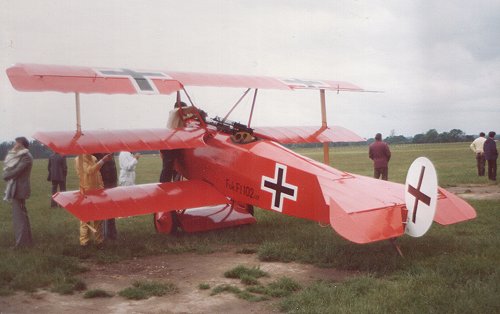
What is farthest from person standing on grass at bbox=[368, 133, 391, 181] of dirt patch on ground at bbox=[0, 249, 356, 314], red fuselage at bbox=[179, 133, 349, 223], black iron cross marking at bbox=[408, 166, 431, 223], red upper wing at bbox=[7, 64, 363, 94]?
black iron cross marking at bbox=[408, 166, 431, 223]

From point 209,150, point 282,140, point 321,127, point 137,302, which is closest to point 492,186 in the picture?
point 321,127

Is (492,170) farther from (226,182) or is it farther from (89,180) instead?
(89,180)

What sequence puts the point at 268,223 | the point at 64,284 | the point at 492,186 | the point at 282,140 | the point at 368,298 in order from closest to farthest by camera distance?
the point at 368,298, the point at 64,284, the point at 268,223, the point at 282,140, the point at 492,186

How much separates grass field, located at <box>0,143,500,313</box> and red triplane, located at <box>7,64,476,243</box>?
47 cm

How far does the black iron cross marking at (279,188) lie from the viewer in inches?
260

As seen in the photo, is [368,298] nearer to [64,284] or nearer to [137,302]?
[137,302]

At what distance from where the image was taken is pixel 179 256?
682 cm

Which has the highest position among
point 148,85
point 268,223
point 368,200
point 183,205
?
point 148,85

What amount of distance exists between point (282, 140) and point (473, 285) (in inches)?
228

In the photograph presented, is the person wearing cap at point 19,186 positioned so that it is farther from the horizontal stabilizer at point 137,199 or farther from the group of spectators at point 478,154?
the group of spectators at point 478,154

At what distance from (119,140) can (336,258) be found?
3696mm

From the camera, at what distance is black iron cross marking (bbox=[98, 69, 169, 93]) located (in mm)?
7125

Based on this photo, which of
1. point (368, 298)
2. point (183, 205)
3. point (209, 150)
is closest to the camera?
point (368, 298)

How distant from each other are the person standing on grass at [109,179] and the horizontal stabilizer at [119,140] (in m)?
0.55
